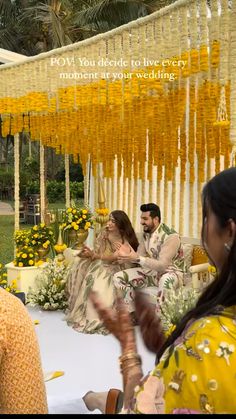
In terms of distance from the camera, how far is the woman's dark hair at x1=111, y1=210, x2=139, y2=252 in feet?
17.5

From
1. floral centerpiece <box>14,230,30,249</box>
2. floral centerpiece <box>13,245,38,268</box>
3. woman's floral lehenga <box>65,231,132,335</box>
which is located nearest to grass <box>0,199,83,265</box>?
floral centerpiece <box>14,230,30,249</box>

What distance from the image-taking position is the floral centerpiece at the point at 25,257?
21.1 ft

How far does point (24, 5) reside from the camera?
61.6 feet

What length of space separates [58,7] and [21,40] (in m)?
2.70

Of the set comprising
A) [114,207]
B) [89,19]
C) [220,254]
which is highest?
[89,19]

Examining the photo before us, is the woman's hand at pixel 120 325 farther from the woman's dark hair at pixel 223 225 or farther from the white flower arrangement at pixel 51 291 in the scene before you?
the white flower arrangement at pixel 51 291

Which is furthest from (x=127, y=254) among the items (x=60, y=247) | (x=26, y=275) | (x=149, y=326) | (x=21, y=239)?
(x=149, y=326)

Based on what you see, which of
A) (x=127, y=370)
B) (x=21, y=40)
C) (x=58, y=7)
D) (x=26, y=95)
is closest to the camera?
(x=127, y=370)

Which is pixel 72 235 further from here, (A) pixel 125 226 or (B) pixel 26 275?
(A) pixel 125 226

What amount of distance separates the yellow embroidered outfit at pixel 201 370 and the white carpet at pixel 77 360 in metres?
2.39

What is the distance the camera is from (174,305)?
455 centimetres

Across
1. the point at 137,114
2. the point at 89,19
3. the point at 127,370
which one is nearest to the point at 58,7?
the point at 89,19

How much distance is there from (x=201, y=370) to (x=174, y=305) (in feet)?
11.7

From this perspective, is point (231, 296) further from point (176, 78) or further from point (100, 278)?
point (100, 278)
